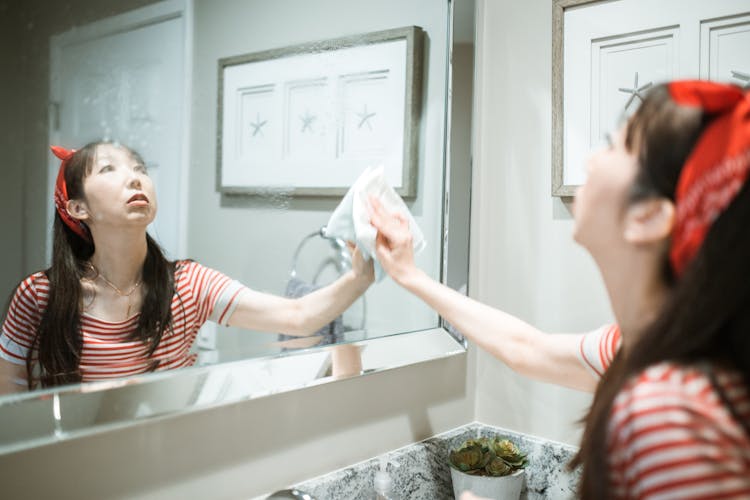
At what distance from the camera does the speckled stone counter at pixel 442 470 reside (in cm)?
130

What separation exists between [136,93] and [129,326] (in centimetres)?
33

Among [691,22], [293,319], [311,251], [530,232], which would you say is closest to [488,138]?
[530,232]

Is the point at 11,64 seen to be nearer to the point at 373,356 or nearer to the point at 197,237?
the point at 197,237

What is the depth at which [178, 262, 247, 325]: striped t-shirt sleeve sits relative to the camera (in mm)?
1046

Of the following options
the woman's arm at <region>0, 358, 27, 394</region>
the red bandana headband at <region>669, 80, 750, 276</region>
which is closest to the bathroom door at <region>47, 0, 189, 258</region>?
the woman's arm at <region>0, 358, 27, 394</region>

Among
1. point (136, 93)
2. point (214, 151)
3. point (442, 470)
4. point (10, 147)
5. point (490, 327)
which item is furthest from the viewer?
point (442, 470)

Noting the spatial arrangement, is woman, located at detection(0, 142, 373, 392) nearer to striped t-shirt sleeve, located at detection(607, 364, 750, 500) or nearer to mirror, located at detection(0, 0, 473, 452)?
mirror, located at detection(0, 0, 473, 452)

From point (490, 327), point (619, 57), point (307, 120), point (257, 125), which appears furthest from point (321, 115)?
point (619, 57)

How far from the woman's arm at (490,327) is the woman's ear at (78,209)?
0.50m

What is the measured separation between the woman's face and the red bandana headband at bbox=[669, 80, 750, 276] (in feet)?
2.29

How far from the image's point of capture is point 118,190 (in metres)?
0.93

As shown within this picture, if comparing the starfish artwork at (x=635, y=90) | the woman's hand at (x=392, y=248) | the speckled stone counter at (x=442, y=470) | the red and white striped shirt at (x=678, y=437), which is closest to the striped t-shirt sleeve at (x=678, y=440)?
the red and white striped shirt at (x=678, y=437)

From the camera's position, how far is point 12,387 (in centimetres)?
85

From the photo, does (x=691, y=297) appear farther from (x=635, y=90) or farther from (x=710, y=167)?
(x=635, y=90)
